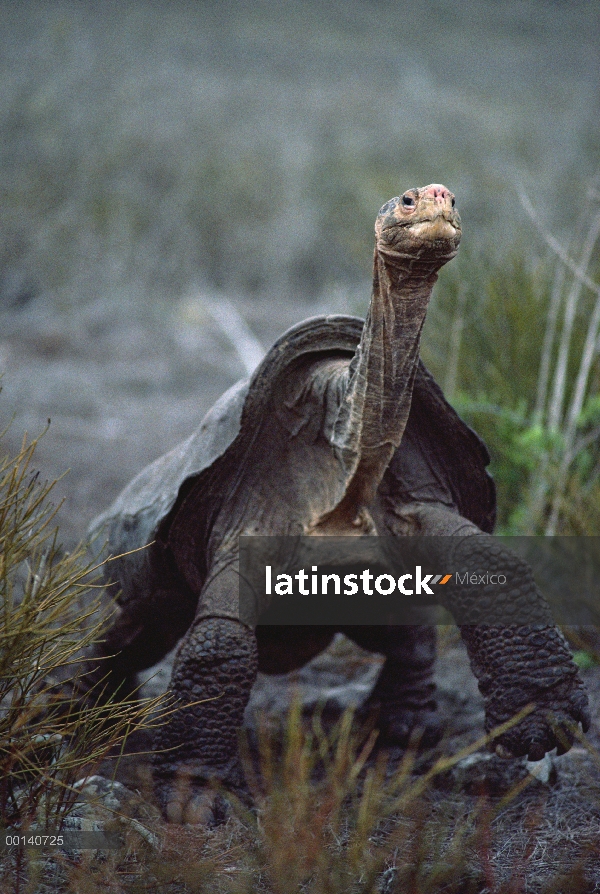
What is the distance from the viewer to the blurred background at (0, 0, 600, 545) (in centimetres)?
448

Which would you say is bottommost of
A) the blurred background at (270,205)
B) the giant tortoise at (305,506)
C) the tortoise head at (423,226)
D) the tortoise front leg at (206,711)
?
the tortoise front leg at (206,711)

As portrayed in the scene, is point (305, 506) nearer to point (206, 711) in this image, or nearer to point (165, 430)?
point (206, 711)

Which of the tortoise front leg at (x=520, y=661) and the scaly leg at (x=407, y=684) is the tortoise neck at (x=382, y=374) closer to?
the tortoise front leg at (x=520, y=661)

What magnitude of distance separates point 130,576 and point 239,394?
1.99ft

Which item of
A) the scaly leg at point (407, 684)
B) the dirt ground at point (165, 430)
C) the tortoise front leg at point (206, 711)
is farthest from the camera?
the scaly leg at point (407, 684)

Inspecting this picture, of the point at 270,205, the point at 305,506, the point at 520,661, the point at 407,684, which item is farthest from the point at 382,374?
the point at 270,205

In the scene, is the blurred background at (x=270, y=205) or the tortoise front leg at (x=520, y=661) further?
the blurred background at (x=270, y=205)

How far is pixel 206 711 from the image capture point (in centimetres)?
226

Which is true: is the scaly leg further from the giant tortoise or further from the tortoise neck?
the tortoise neck

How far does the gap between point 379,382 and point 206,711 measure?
0.86 m

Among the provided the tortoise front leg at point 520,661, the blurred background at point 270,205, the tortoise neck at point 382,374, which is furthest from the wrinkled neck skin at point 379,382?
the blurred background at point 270,205

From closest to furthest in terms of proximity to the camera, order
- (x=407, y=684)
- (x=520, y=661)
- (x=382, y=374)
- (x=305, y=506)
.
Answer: (x=382, y=374) → (x=520, y=661) → (x=305, y=506) → (x=407, y=684)

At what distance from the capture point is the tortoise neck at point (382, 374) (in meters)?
1.92

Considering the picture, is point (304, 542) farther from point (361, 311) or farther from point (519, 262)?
point (361, 311)
